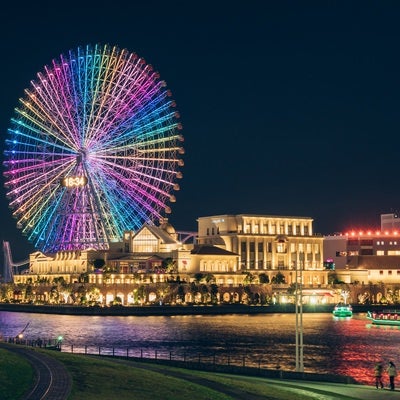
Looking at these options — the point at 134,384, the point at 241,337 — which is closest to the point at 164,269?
the point at 241,337

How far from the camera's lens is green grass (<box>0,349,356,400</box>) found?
38.5m

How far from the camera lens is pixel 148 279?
179375 millimetres

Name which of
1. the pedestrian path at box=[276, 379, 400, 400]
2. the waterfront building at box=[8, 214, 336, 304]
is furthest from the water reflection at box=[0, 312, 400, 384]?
the waterfront building at box=[8, 214, 336, 304]

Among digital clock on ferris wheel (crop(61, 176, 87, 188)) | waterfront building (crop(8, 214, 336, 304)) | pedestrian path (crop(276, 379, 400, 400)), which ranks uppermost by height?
digital clock on ferris wheel (crop(61, 176, 87, 188))

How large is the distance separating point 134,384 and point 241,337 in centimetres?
6841

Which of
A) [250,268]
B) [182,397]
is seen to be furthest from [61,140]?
[182,397]

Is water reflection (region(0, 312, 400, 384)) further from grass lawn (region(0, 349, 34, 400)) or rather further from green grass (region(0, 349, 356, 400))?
grass lawn (region(0, 349, 34, 400))

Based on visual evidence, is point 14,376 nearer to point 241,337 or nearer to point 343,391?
point 343,391

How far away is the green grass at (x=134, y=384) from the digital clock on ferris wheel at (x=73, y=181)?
8350cm

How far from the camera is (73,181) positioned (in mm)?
135250

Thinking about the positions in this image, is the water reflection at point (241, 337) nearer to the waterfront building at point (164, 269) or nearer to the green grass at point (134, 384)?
the waterfront building at point (164, 269)

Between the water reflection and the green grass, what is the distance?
22.6 m

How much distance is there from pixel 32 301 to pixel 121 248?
21.7 metres

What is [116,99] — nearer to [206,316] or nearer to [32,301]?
[206,316]
